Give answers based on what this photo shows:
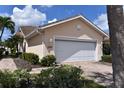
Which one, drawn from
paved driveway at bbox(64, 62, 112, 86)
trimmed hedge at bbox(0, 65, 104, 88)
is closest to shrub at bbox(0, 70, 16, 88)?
trimmed hedge at bbox(0, 65, 104, 88)

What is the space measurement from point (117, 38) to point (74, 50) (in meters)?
13.5

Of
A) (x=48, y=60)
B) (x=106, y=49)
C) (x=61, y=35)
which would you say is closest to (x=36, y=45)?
(x=61, y=35)

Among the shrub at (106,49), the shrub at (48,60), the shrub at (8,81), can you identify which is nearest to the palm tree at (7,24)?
the shrub at (48,60)

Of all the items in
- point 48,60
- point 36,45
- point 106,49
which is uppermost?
point 36,45

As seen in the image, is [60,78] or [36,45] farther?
[36,45]

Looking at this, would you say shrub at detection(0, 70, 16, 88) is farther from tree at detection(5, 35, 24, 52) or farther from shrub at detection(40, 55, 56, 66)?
tree at detection(5, 35, 24, 52)

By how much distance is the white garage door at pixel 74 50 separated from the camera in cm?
1939

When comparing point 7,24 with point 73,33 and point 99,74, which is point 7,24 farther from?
point 99,74

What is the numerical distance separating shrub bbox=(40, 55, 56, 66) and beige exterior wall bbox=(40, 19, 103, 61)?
0.79 m

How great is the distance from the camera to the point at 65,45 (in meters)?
19.7

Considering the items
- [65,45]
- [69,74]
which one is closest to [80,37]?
[65,45]

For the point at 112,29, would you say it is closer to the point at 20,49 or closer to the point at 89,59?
the point at 89,59

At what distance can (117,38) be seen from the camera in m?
6.91

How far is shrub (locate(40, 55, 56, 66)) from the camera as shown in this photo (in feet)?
58.6
